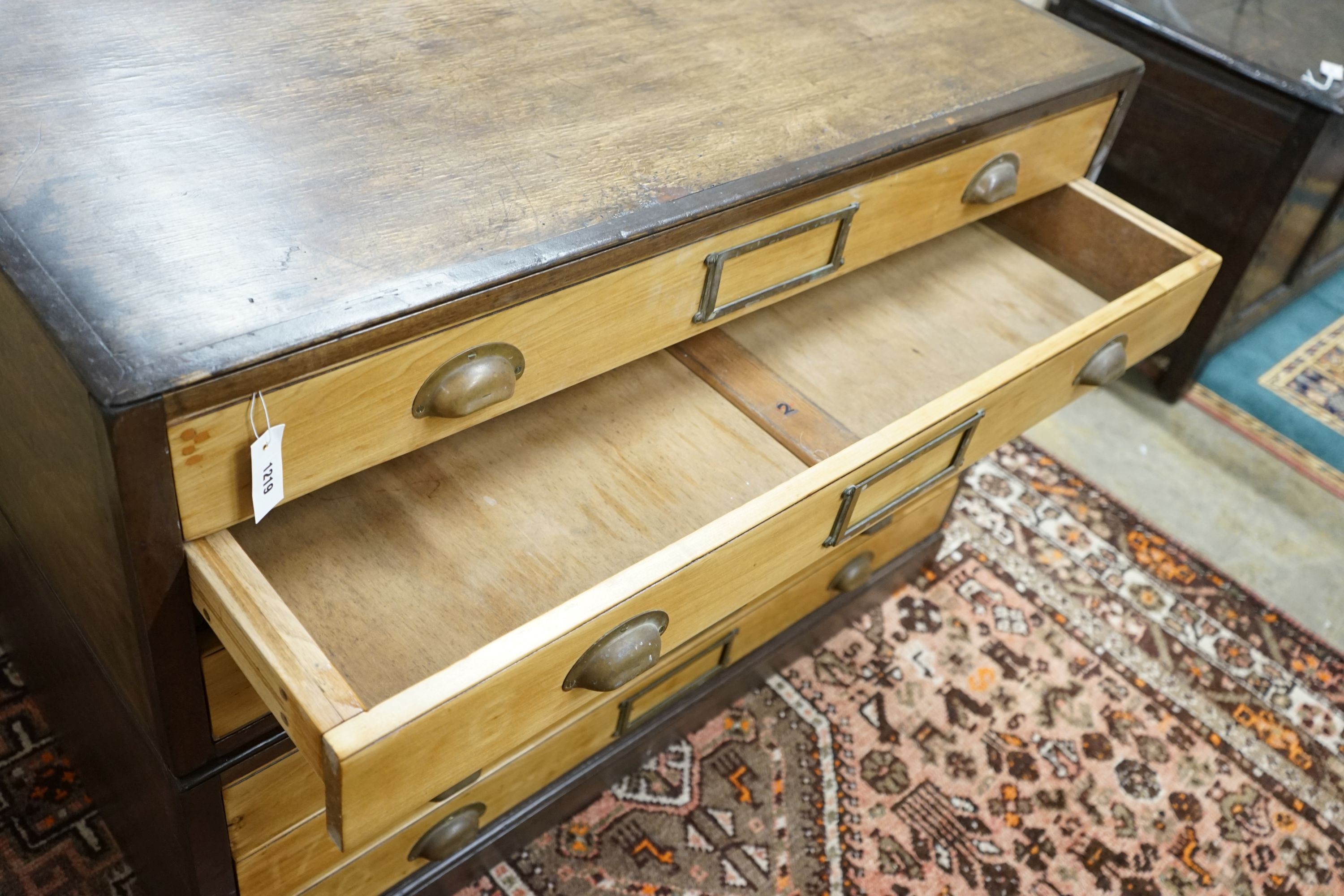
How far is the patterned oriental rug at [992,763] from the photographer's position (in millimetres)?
1322

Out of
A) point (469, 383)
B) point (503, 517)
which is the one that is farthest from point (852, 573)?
point (469, 383)

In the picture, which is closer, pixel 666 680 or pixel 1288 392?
pixel 666 680

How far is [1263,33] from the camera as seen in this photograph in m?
1.89

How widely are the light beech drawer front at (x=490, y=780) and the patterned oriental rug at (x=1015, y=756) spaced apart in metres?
0.13

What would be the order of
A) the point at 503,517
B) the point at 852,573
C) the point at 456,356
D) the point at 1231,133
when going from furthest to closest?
1. the point at 1231,133
2. the point at 852,573
3. the point at 503,517
4. the point at 456,356

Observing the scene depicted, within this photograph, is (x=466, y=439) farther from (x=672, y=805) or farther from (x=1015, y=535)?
(x=1015, y=535)

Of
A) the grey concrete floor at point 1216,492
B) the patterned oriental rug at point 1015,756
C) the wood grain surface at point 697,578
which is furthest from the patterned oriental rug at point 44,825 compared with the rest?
the grey concrete floor at point 1216,492

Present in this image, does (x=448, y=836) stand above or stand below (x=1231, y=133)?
below

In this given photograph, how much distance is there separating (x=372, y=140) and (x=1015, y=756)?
1126 mm

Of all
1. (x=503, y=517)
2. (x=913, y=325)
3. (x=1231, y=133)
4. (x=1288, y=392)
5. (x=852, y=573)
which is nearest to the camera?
(x=503, y=517)

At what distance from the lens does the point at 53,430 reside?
76 centimetres

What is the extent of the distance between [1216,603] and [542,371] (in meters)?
1.33

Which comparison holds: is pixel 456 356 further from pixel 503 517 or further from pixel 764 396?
pixel 764 396

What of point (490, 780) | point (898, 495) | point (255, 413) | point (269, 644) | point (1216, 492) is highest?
point (255, 413)
